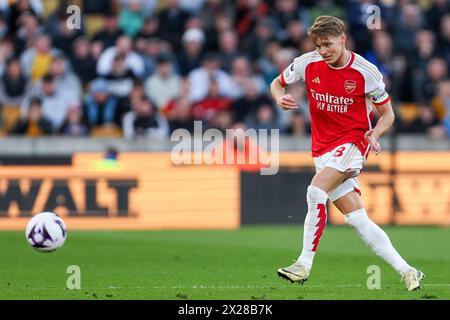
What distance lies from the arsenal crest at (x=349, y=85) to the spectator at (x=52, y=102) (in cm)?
1023

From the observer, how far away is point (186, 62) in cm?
2092

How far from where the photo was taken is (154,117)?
776 inches

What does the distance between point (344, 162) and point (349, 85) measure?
66 centimetres

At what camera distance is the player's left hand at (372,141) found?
32.2ft

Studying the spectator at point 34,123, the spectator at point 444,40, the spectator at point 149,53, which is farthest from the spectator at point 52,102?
the spectator at point 444,40

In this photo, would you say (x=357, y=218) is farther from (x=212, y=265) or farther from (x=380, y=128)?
(x=212, y=265)

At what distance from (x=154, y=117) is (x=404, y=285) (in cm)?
980

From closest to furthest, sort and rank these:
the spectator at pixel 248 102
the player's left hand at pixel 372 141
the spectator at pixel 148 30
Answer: the player's left hand at pixel 372 141, the spectator at pixel 248 102, the spectator at pixel 148 30

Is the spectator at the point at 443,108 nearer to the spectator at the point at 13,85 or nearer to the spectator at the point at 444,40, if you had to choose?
the spectator at the point at 444,40

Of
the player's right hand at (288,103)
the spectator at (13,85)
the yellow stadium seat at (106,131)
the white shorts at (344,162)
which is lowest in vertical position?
the white shorts at (344,162)

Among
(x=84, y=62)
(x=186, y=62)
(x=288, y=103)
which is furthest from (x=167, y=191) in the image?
(x=288, y=103)
